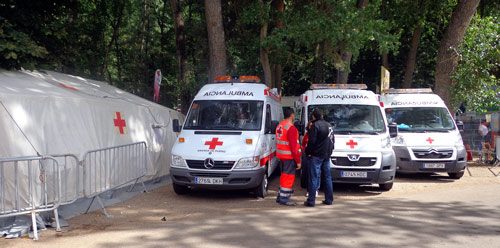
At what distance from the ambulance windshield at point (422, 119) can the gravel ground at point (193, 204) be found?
1444mm

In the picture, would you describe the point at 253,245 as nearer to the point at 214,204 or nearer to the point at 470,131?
the point at 214,204

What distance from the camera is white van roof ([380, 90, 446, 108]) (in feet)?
39.3

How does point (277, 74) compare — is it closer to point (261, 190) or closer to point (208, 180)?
point (261, 190)

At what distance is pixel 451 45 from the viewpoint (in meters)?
15.5

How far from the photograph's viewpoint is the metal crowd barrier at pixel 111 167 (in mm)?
7359

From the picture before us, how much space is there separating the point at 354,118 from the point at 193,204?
14.2ft

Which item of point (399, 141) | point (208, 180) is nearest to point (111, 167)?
point (208, 180)

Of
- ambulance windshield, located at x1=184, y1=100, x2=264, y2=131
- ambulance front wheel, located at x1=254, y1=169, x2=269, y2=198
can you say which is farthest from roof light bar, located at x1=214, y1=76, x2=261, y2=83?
ambulance front wheel, located at x1=254, y1=169, x2=269, y2=198

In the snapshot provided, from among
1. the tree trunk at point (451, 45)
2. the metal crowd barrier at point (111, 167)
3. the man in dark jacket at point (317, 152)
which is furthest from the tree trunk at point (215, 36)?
the tree trunk at point (451, 45)

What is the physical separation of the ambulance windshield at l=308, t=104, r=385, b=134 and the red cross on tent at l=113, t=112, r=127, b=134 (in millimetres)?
4398

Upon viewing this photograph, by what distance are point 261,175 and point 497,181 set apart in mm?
7054

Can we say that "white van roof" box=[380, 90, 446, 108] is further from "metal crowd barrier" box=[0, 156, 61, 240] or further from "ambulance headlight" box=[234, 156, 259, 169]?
"metal crowd barrier" box=[0, 156, 61, 240]

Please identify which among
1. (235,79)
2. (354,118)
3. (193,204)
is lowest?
(193,204)

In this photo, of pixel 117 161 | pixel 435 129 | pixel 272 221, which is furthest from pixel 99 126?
pixel 435 129
